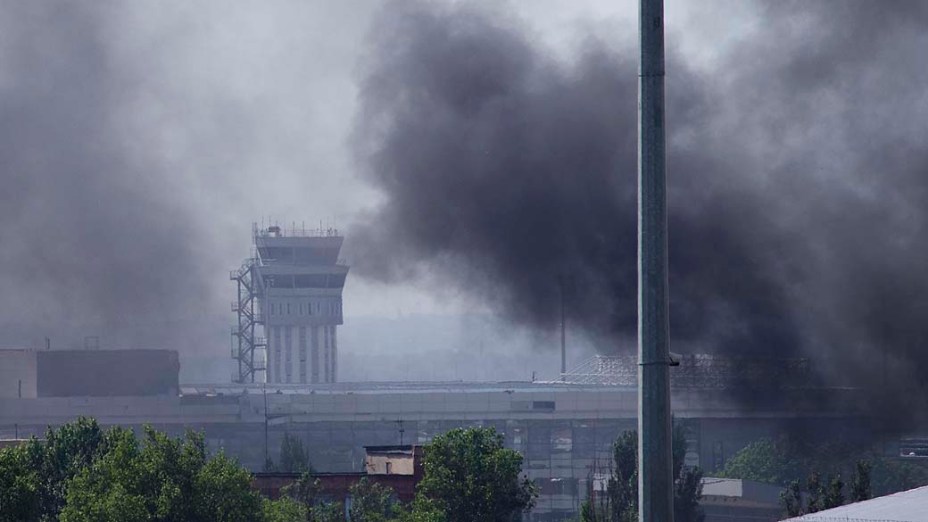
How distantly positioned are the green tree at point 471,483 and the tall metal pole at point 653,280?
90.2 ft

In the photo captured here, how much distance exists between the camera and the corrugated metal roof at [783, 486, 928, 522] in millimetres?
14570

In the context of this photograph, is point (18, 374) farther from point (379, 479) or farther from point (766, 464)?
point (379, 479)

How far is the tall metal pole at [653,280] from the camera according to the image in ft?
30.2

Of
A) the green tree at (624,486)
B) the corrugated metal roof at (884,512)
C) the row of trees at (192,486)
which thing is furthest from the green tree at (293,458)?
the corrugated metal roof at (884,512)

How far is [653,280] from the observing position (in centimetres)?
924

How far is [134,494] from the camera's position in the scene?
1187 inches

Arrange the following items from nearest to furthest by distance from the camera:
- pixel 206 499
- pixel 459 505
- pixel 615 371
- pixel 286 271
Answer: pixel 206 499 < pixel 459 505 < pixel 615 371 < pixel 286 271

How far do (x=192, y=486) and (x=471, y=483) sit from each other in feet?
28.9

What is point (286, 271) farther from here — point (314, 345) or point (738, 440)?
point (738, 440)

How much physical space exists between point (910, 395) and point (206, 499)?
28205 millimetres

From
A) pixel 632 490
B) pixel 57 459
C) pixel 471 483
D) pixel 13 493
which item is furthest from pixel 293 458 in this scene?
pixel 13 493

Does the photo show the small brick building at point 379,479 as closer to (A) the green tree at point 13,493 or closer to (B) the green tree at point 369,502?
(B) the green tree at point 369,502

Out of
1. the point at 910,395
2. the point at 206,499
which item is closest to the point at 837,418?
the point at 910,395

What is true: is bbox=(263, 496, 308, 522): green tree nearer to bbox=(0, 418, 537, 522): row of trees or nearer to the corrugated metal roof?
bbox=(0, 418, 537, 522): row of trees
